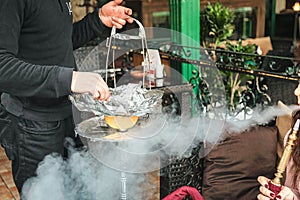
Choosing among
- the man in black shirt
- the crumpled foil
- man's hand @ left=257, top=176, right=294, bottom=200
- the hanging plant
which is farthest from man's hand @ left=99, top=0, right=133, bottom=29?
the hanging plant

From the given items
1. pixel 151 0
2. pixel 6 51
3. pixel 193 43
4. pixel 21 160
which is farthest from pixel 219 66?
pixel 151 0

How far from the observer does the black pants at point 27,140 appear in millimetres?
1569

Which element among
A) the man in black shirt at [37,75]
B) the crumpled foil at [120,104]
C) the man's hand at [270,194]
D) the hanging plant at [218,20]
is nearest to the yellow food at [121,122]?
the crumpled foil at [120,104]

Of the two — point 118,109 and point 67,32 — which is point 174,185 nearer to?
point 118,109

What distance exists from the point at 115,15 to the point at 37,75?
1.69 ft

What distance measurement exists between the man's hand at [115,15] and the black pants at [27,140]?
1.40 feet

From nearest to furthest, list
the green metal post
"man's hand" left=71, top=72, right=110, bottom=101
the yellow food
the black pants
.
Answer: "man's hand" left=71, top=72, right=110, bottom=101 → the yellow food → the black pants → the green metal post

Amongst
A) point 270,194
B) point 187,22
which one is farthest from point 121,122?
point 187,22

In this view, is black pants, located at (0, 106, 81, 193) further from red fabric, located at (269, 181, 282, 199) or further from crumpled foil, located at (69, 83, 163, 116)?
red fabric, located at (269, 181, 282, 199)

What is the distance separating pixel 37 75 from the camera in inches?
48.2

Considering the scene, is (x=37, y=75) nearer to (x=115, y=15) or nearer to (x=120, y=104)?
(x=120, y=104)

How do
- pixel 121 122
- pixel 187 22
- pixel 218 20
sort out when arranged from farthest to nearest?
pixel 218 20, pixel 187 22, pixel 121 122

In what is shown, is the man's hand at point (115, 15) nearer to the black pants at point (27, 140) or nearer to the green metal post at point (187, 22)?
the black pants at point (27, 140)

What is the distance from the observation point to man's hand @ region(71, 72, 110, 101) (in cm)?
114
